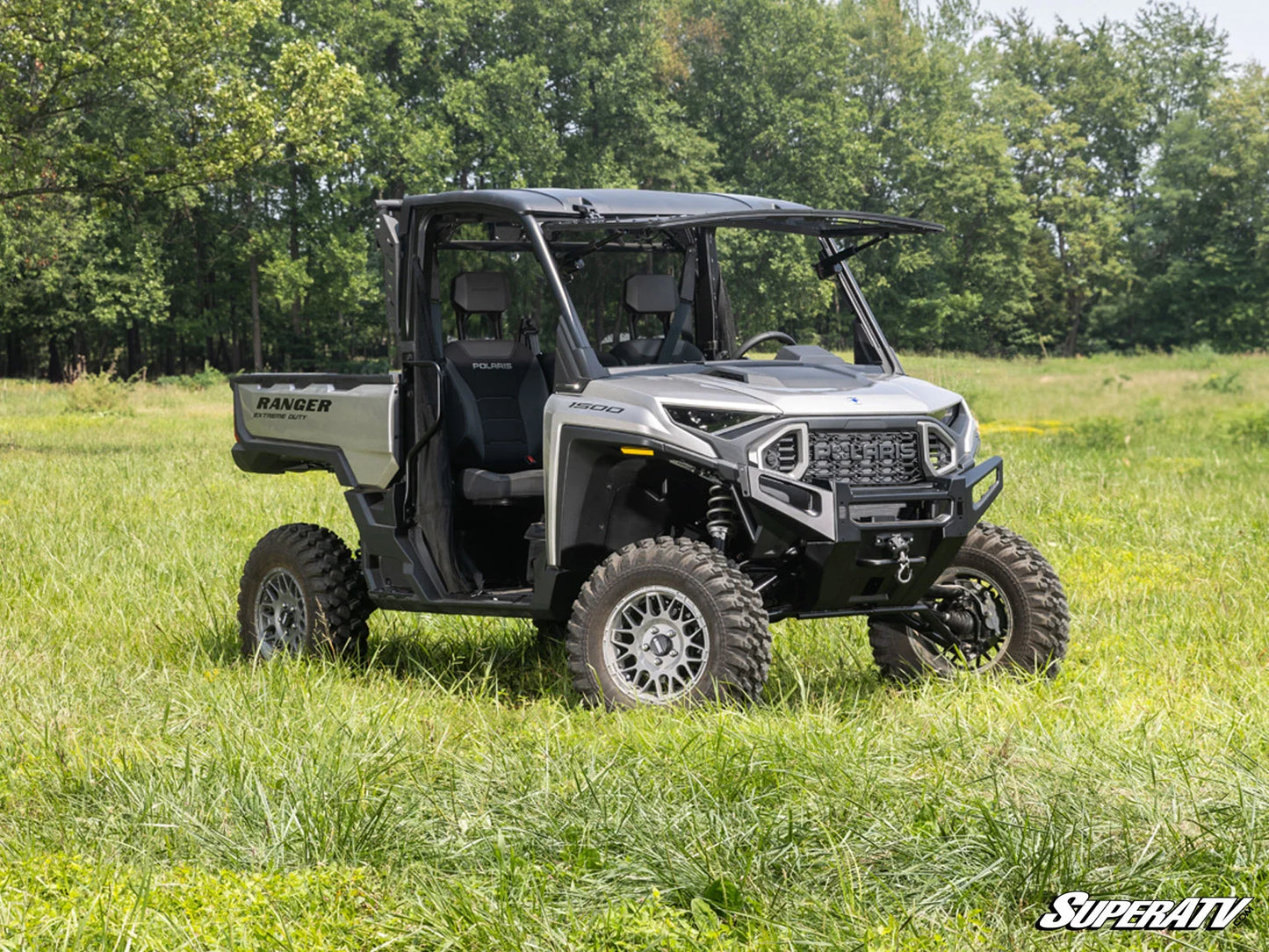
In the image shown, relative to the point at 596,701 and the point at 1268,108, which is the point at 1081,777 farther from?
the point at 1268,108

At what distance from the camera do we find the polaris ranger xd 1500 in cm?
567

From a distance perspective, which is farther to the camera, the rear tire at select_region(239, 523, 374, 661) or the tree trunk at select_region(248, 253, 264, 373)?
the tree trunk at select_region(248, 253, 264, 373)

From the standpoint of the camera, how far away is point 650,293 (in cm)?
710

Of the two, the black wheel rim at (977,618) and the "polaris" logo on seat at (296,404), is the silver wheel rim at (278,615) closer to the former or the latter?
the "polaris" logo on seat at (296,404)

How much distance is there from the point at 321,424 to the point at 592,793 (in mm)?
3455

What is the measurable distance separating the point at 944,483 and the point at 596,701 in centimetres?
162

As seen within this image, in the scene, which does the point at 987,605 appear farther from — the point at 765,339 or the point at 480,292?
the point at 480,292

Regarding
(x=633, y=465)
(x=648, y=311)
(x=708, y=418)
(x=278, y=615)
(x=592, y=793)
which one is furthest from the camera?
(x=278, y=615)

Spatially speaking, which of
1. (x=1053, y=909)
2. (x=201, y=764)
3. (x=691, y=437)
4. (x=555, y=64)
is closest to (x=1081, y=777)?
(x=1053, y=909)

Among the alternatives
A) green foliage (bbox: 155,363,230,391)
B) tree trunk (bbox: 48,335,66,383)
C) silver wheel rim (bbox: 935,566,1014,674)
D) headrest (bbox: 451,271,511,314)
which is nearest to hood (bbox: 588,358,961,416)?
silver wheel rim (bbox: 935,566,1014,674)

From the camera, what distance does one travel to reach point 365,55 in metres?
51.3

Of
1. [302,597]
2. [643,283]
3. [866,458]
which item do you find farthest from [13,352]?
[866,458]

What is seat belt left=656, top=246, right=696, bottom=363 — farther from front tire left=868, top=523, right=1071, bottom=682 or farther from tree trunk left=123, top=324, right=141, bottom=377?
tree trunk left=123, top=324, right=141, bottom=377

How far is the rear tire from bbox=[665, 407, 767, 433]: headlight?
225 centimetres
